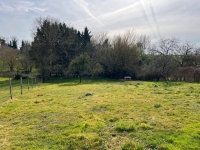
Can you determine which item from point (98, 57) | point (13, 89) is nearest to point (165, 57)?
point (98, 57)

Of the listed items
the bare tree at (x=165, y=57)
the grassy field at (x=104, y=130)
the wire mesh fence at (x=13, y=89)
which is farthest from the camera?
the bare tree at (x=165, y=57)

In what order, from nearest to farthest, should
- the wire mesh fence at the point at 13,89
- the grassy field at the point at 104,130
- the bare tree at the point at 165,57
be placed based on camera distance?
the grassy field at the point at 104,130 < the wire mesh fence at the point at 13,89 < the bare tree at the point at 165,57

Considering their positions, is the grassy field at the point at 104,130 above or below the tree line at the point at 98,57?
below

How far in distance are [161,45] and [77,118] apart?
26046 millimetres

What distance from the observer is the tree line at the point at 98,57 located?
27078 mm

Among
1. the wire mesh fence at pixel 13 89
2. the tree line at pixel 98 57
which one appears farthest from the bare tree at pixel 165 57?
the wire mesh fence at pixel 13 89

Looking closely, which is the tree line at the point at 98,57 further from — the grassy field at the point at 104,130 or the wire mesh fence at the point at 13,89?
the grassy field at the point at 104,130

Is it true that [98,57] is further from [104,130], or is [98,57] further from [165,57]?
[104,130]

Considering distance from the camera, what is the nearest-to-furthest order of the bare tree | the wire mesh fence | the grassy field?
the grassy field < the wire mesh fence < the bare tree

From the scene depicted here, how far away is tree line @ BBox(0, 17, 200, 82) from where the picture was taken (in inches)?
1066

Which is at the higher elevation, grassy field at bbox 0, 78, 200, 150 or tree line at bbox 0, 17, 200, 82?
tree line at bbox 0, 17, 200, 82

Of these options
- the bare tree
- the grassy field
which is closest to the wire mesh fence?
the grassy field

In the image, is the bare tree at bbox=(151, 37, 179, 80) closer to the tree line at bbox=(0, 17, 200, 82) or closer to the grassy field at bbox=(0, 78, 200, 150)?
the tree line at bbox=(0, 17, 200, 82)

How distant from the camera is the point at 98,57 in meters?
34.1
